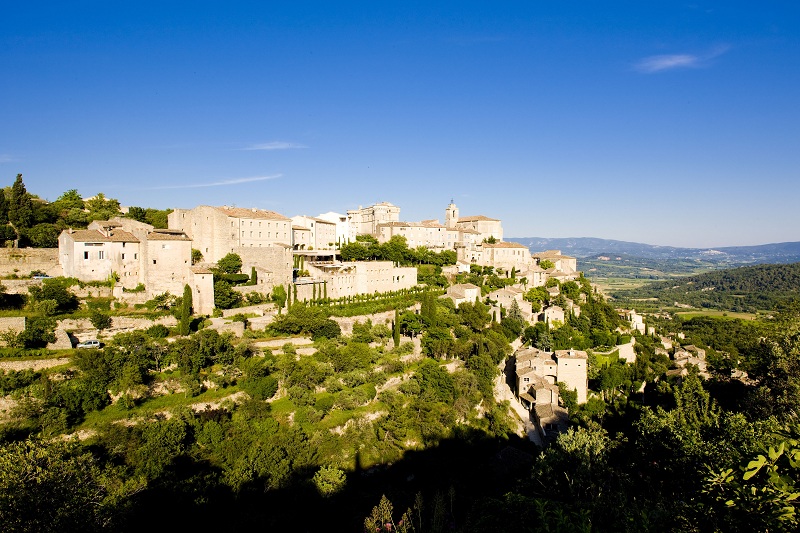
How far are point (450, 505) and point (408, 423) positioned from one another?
6.40 metres

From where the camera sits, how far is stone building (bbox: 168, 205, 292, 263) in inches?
1382

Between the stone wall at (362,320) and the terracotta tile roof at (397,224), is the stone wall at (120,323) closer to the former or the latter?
the stone wall at (362,320)

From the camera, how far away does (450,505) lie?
18.7 m

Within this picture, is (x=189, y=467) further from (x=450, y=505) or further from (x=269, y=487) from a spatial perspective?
(x=450, y=505)

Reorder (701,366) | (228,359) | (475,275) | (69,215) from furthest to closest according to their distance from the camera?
(475,275) < (701,366) < (69,215) < (228,359)

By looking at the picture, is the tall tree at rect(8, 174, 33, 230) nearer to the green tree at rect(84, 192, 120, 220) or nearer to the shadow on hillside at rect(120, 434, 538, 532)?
the green tree at rect(84, 192, 120, 220)

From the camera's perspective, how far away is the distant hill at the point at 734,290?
102625 millimetres

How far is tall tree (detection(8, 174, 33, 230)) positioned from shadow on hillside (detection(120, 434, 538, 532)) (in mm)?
23150

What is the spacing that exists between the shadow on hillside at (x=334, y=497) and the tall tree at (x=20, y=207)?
2315 centimetres

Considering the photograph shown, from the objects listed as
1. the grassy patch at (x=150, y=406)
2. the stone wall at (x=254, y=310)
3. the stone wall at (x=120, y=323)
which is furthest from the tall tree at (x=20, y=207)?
the grassy patch at (x=150, y=406)

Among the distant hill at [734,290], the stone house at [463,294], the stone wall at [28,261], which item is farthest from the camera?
the distant hill at [734,290]

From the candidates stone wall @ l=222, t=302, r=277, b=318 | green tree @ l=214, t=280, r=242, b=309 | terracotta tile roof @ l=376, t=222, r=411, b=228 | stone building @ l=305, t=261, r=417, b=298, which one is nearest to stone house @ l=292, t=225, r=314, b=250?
stone building @ l=305, t=261, r=417, b=298

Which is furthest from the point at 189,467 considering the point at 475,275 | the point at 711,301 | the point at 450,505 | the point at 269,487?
the point at 711,301

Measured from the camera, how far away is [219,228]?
116 ft
